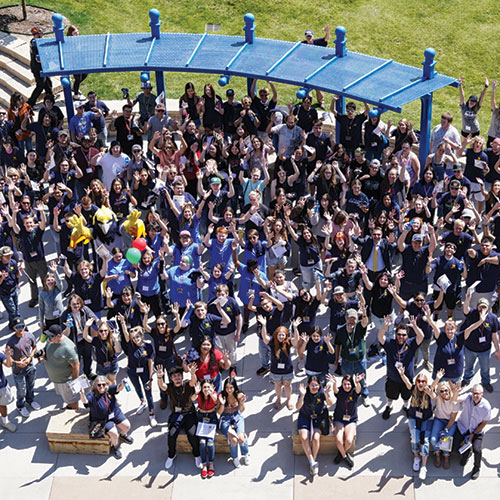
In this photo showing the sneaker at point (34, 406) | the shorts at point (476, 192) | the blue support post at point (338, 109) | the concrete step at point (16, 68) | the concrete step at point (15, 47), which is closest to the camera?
the sneaker at point (34, 406)

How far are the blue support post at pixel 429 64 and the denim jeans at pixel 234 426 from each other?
8.32 metres

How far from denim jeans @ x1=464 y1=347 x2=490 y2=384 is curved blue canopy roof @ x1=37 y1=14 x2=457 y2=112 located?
5.54 metres

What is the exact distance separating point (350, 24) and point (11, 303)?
1376 centimetres

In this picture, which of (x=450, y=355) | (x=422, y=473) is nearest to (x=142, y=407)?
(x=422, y=473)

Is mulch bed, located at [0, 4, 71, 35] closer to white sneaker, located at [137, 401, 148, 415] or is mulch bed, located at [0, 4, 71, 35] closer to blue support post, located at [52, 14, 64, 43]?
blue support post, located at [52, 14, 64, 43]

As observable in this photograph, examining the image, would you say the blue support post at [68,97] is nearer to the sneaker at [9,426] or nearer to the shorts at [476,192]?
the sneaker at [9,426]

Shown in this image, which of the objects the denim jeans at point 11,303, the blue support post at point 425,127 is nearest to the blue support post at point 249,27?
the blue support post at point 425,127

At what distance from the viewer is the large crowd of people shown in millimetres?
14898

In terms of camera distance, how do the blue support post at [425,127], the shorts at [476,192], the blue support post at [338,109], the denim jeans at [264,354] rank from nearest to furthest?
the denim jeans at [264,354], the shorts at [476,192], the blue support post at [425,127], the blue support post at [338,109]

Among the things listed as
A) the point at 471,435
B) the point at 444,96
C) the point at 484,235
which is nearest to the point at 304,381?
the point at 471,435

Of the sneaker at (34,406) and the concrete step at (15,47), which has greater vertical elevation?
the concrete step at (15,47)

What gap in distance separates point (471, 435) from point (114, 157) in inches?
350

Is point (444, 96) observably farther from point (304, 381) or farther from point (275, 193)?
point (304, 381)

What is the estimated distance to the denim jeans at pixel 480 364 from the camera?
51.2 ft
